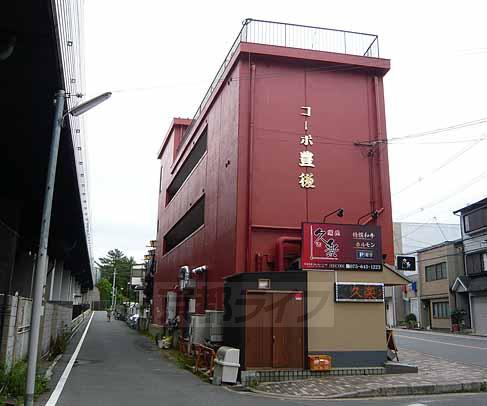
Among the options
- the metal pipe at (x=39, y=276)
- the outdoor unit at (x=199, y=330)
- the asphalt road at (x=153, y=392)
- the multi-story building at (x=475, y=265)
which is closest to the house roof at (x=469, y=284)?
the multi-story building at (x=475, y=265)

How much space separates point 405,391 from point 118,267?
109 meters

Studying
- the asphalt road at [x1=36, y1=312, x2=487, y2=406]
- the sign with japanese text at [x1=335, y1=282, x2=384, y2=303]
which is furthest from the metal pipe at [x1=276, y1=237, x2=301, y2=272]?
the asphalt road at [x1=36, y1=312, x2=487, y2=406]

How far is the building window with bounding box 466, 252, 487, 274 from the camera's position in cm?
3853

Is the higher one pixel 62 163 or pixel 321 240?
pixel 62 163

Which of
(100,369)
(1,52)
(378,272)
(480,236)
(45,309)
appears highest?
(480,236)

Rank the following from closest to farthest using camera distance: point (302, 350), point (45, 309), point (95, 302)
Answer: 1. point (302, 350)
2. point (45, 309)
3. point (95, 302)

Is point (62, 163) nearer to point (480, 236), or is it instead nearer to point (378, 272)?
point (378, 272)

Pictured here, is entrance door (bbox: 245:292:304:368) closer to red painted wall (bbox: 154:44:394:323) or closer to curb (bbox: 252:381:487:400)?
curb (bbox: 252:381:487:400)

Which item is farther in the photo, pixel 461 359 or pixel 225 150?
pixel 225 150

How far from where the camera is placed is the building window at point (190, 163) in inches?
1034

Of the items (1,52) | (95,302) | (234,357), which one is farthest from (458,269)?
(95,302)

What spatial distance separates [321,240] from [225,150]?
667cm

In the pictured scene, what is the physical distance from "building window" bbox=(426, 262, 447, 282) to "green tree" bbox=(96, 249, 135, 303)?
72427 millimetres

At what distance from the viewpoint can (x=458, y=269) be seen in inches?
1676
